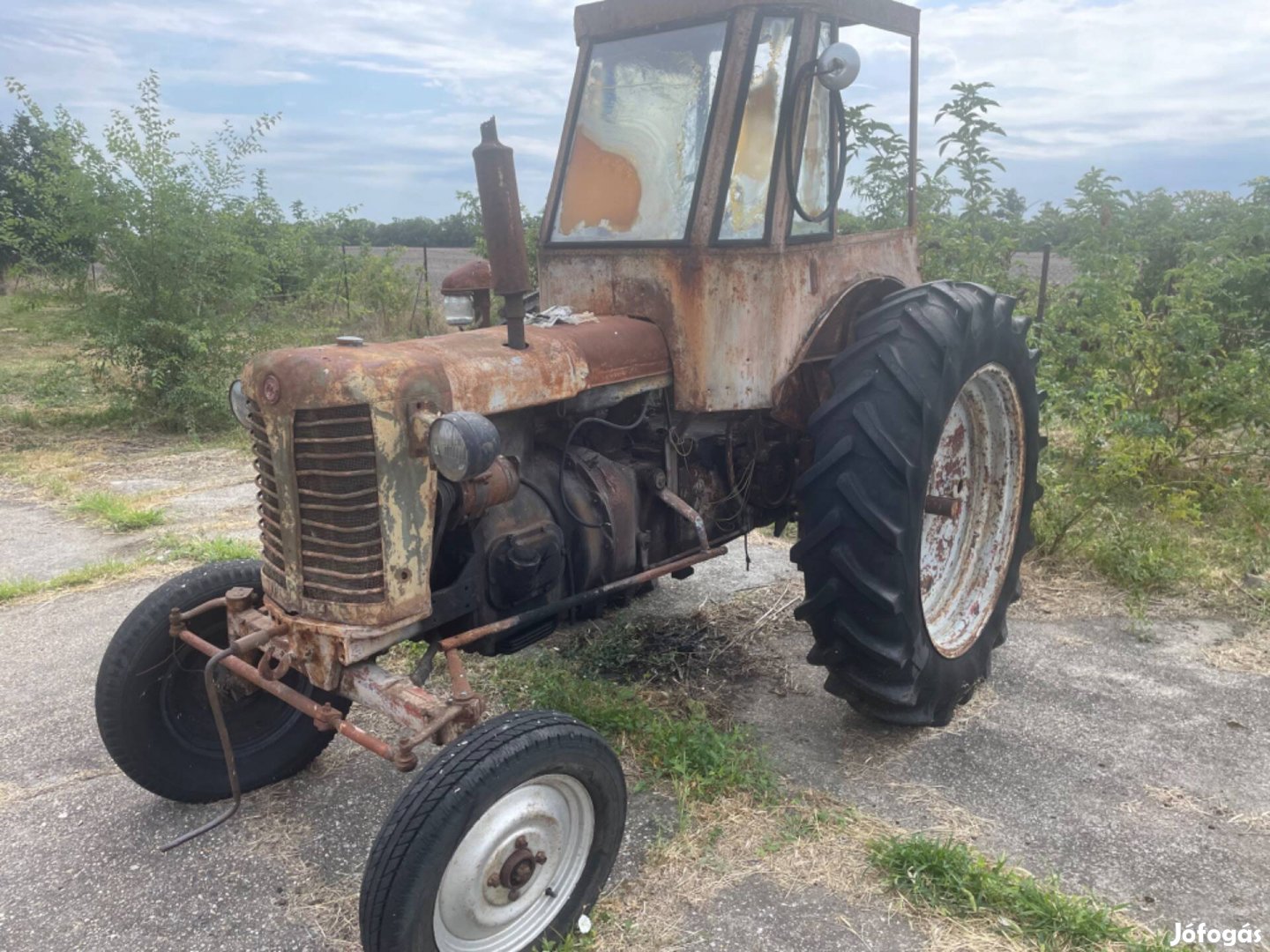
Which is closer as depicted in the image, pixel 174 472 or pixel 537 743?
pixel 537 743

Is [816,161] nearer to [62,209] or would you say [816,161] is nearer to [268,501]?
[268,501]

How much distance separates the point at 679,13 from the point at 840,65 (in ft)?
1.99

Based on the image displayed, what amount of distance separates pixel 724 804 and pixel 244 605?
152 centimetres

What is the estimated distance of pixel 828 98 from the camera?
3400 millimetres

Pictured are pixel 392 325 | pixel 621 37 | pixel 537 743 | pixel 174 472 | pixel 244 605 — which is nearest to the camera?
pixel 537 743

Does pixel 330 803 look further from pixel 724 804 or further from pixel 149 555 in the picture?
pixel 149 555

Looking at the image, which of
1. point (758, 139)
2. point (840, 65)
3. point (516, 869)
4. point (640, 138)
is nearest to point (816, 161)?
point (758, 139)

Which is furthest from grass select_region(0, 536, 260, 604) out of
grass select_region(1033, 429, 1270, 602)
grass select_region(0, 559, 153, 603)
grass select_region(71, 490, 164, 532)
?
grass select_region(1033, 429, 1270, 602)

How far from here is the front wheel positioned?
1997 mm

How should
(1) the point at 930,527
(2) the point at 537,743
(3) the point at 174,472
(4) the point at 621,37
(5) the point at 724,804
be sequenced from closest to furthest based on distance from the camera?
1. (2) the point at 537,743
2. (5) the point at 724,804
3. (4) the point at 621,37
4. (1) the point at 930,527
5. (3) the point at 174,472

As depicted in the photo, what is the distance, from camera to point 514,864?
2221 millimetres

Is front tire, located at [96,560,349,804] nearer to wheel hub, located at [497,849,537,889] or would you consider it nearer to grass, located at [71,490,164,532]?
wheel hub, located at [497,849,537,889]

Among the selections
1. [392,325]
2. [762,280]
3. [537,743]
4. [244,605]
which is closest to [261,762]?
[244,605]

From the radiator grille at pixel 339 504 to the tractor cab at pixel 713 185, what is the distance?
124 cm
